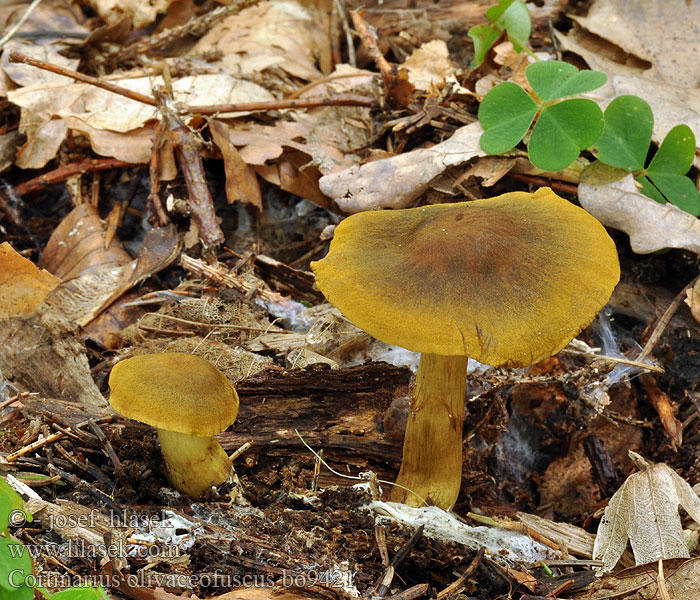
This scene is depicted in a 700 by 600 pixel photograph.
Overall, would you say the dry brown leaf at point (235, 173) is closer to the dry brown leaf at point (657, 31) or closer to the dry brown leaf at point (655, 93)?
the dry brown leaf at point (655, 93)

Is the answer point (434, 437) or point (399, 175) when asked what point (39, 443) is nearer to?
point (434, 437)

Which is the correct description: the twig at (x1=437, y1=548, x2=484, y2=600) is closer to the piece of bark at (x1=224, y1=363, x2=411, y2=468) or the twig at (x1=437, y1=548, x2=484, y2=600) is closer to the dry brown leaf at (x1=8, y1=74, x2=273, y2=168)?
the piece of bark at (x1=224, y1=363, x2=411, y2=468)

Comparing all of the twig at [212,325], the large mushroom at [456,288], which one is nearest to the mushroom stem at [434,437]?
the large mushroom at [456,288]

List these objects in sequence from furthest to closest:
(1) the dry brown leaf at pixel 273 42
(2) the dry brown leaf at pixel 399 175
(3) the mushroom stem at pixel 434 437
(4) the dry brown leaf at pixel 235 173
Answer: (1) the dry brown leaf at pixel 273 42 → (4) the dry brown leaf at pixel 235 173 → (2) the dry brown leaf at pixel 399 175 → (3) the mushroom stem at pixel 434 437

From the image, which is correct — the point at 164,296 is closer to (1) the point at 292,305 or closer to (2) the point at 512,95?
(1) the point at 292,305

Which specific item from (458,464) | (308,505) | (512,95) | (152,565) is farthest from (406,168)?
(152,565)

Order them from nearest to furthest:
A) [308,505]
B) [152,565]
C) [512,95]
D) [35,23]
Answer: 1. [152,565]
2. [308,505]
3. [512,95]
4. [35,23]
